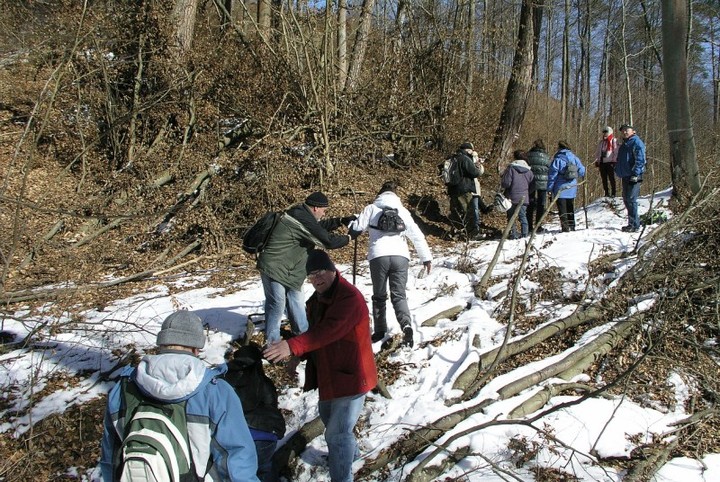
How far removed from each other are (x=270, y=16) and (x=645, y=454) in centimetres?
1412

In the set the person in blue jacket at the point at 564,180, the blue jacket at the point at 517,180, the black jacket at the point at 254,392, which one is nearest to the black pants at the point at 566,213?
the person in blue jacket at the point at 564,180

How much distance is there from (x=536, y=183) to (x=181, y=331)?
8797 mm

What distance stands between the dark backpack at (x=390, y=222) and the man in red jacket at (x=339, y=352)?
72.4 inches

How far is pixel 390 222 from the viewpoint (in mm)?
5324

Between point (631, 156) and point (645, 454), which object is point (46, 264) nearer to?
point (645, 454)

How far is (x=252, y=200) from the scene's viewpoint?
10.1 meters

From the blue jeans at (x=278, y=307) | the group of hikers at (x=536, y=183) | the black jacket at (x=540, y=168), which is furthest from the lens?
the black jacket at (x=540, y=168)

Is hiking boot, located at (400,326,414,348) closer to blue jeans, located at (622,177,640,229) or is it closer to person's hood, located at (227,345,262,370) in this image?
person's hood, located at (227,345,262,370)

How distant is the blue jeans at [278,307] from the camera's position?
536 centimetres

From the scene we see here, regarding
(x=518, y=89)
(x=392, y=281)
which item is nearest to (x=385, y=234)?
(x=392, y=281)

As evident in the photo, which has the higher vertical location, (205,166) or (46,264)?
(205,166)

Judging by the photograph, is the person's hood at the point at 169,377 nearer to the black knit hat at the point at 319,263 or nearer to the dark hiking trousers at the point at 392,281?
the black knit hat at the point at 319,263

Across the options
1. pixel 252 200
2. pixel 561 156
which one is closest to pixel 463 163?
pixel 561 156

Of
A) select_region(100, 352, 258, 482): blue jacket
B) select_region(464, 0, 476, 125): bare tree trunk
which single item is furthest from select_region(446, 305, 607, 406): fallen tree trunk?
select_region(464, 0, 476, 125): bare tree trunk
